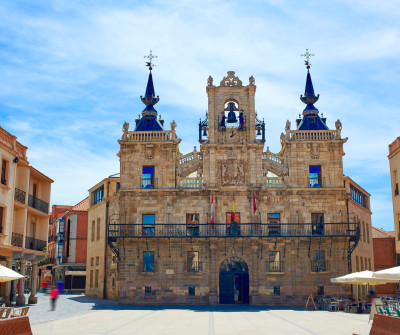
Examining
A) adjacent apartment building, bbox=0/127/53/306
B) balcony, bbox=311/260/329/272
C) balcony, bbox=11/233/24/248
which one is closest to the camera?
adjacent apartment building, bbox=0/127/53/306

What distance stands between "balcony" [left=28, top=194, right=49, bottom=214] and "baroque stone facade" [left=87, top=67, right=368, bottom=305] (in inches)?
218

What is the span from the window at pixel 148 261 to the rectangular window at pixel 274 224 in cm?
955

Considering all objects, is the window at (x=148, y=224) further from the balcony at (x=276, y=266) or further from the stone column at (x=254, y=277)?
the balcony at (x=276, y=266)

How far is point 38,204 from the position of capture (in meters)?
39.6

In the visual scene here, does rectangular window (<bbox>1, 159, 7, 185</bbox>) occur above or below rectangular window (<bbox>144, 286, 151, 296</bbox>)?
above

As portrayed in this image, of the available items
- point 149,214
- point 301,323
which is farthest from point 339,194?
point 301,323

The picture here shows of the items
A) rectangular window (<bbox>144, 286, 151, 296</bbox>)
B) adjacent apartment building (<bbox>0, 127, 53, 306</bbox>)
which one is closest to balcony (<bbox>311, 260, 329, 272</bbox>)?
rectangular window (<bbox>144, 286, 151, 296</bbox>)

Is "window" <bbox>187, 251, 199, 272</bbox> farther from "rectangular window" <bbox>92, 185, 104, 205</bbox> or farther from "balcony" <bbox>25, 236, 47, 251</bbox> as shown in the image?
"rectangular window" <bbox>92, 185, 104, 205</bbox>

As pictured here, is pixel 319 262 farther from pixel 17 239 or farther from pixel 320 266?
pixel 17 239

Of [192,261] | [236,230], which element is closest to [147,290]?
[192,261]

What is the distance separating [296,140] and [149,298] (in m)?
17.3

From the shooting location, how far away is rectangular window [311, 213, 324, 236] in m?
41.2

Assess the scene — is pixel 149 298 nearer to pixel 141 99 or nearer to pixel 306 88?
pixel 141 99

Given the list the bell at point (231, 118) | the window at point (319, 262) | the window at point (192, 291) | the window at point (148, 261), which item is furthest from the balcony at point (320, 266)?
the bell at point (231, 118)
